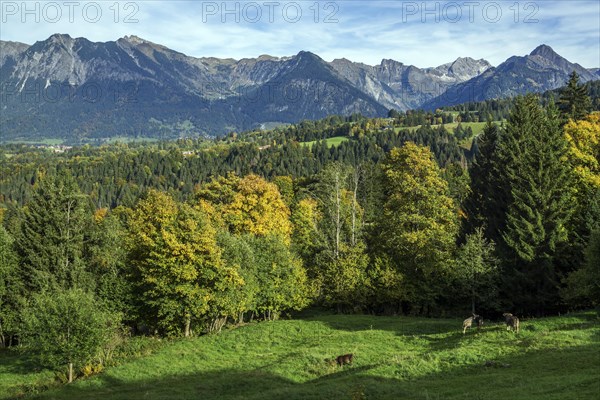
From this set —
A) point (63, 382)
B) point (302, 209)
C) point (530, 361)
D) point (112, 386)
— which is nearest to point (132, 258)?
point (63, 382)

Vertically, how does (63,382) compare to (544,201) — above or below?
below

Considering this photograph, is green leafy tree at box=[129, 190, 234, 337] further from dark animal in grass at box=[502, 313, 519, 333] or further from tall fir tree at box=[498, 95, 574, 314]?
tall fir tree at box=[498, 95, 574, 314]

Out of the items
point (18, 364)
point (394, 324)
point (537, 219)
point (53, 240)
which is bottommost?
point (18, 364)

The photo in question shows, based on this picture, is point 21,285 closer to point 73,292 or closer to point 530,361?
point 73,292

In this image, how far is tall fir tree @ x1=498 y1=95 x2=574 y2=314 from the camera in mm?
47062

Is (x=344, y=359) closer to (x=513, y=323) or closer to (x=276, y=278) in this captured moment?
(x=513, y=323)

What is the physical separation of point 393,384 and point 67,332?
26578mm

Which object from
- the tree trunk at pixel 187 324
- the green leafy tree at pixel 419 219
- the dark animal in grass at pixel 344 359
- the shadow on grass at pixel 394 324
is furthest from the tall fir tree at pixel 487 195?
the tree trunk at pixel 187 324

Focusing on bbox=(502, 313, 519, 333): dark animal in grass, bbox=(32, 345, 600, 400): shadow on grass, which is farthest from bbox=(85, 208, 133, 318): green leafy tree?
bbox=(502, 313, 519, 333): dark animal in grass

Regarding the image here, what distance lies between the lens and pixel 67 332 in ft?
127

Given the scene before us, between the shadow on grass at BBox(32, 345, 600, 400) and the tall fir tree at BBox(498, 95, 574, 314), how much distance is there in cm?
1877

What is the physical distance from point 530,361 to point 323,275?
1287 inches

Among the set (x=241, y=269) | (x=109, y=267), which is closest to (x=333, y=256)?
(x=241, y=269)

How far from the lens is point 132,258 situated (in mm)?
55125
